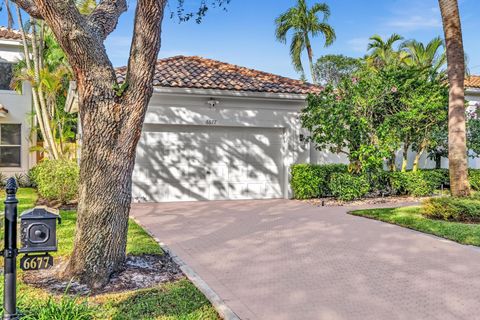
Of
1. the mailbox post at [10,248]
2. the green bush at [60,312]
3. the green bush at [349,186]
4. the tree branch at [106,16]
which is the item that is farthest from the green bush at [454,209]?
the mailbox post at [10,248]

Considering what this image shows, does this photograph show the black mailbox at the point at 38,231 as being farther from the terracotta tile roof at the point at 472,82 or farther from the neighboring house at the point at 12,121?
the terracotta tile roof at the point at 472,82

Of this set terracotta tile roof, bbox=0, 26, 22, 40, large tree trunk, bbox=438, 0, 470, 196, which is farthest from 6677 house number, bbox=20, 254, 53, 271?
terracotta tile roof, bbox=0, 26, 22, 40

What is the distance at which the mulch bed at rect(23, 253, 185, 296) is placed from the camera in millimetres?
5367

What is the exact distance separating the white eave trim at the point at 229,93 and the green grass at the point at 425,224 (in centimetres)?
501

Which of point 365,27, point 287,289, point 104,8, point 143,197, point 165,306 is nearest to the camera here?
point 165,306

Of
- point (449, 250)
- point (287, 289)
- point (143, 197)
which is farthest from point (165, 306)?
point (143, 197)

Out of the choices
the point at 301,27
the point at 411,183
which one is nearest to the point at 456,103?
the point at 411,183

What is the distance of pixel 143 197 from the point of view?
13.8 m

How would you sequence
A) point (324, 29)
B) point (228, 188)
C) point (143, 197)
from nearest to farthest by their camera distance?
point (143, 197), point (228, 188), point (324, 29)

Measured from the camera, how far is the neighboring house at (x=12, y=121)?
19000mm

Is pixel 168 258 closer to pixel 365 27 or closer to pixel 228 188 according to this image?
pixel 228 188

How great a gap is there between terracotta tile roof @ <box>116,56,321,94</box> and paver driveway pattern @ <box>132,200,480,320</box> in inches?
189

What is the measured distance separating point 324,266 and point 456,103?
6.98m

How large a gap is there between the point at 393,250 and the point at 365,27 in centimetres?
2455
